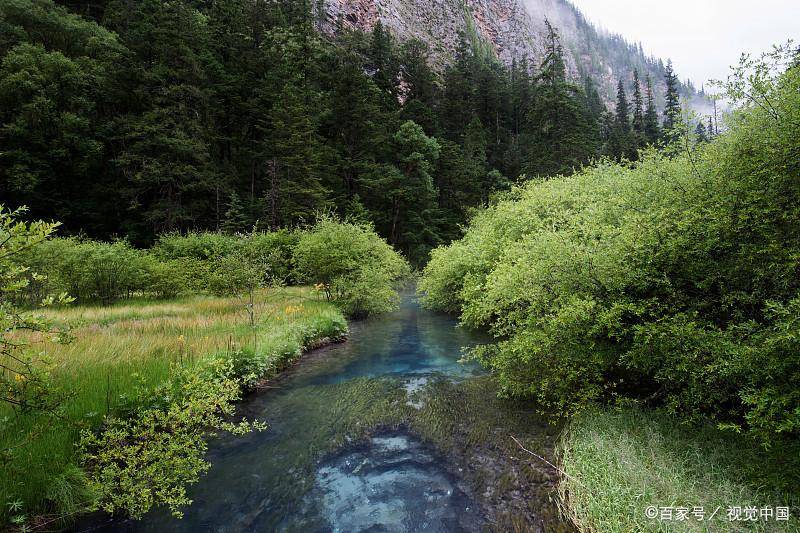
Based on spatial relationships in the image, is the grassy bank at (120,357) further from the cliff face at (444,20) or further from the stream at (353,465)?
the cliff face at (444,20)

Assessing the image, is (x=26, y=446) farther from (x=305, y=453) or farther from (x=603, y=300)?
(x=603, y=300)

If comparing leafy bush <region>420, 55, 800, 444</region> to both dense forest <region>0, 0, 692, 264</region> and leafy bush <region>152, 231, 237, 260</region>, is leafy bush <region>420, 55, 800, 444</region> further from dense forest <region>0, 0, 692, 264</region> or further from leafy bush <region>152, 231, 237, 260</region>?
dense forest <region>0, 0, 692, 264</region>

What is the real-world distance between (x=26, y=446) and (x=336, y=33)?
271ft

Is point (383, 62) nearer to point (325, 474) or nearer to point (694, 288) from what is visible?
point (694, 288)

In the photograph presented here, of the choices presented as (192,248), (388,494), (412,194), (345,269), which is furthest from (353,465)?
(412,194)

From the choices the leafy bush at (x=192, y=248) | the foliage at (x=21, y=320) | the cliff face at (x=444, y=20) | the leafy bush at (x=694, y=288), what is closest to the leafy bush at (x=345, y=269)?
the leafy bush at (x=192, y=248)

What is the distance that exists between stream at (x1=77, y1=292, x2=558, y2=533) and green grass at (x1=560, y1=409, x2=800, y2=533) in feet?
2.28

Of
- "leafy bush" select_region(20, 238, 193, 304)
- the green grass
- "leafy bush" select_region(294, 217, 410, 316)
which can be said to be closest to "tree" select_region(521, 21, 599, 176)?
"leafy bush" select_region(294, 217, 410, 316)

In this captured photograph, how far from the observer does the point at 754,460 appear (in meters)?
4.45

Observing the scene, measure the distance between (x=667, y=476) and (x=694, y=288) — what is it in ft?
9.30

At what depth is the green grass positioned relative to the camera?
155 inches

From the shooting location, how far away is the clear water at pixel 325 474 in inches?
197

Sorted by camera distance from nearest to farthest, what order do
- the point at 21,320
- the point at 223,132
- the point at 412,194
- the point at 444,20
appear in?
the point at 21,320 < the point at 223,132 < the point at 412,194 < the point at 444,20

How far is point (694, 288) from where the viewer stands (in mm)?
5625
